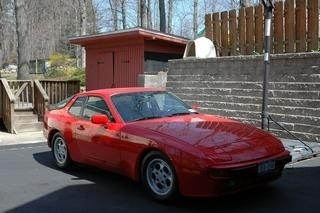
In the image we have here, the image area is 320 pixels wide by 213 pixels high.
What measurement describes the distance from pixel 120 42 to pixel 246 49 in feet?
16.7

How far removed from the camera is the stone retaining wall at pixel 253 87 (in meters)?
10.1

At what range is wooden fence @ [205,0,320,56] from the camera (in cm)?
1120

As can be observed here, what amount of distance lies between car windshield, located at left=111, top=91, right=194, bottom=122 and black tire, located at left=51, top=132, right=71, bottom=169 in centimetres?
149

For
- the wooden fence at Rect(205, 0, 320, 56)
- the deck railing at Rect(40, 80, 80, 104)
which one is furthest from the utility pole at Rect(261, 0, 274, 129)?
the deck railing at Rect(40, 80, 80, 104)

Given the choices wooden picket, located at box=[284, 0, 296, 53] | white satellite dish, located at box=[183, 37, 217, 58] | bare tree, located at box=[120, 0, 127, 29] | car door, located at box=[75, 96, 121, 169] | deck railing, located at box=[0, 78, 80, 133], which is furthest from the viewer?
bare tree, located at box=[120, 0, 127, 29]

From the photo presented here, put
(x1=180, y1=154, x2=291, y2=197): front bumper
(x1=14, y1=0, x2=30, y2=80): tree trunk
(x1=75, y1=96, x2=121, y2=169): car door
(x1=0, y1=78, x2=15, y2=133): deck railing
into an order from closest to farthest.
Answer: (x1=180, y1=154, x2=291, y2=197): front bumper, (x1=75, y1=96, x2=121, y2=169): car door, (x1=0, y1=78, x2=15, y2=133): deck railing, (x1=14, y1=0, x2=30, y2=80): tree trunk

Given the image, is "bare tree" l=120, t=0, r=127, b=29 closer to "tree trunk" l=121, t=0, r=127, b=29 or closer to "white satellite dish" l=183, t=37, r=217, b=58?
"tree trunk" l=121, t=0, r=127, b=29

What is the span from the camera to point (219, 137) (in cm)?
589

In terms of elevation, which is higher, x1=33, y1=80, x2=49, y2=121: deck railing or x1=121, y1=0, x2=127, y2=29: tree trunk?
x1=121, y1=0, x2=127, y2=29: tree trunk

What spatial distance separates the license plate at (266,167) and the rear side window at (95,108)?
2325 mm

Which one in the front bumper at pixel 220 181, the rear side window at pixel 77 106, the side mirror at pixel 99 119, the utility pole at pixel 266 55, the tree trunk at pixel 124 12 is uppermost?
the tree trunk at pixel 124 12

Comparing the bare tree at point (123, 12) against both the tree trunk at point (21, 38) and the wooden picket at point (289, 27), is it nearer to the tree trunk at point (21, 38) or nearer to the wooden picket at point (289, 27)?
the tree trunk at point (21, 38)

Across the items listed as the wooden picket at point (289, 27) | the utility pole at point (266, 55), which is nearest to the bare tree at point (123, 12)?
the wooden picket at point (289, 27)

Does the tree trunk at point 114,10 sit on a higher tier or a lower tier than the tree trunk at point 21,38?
higher
